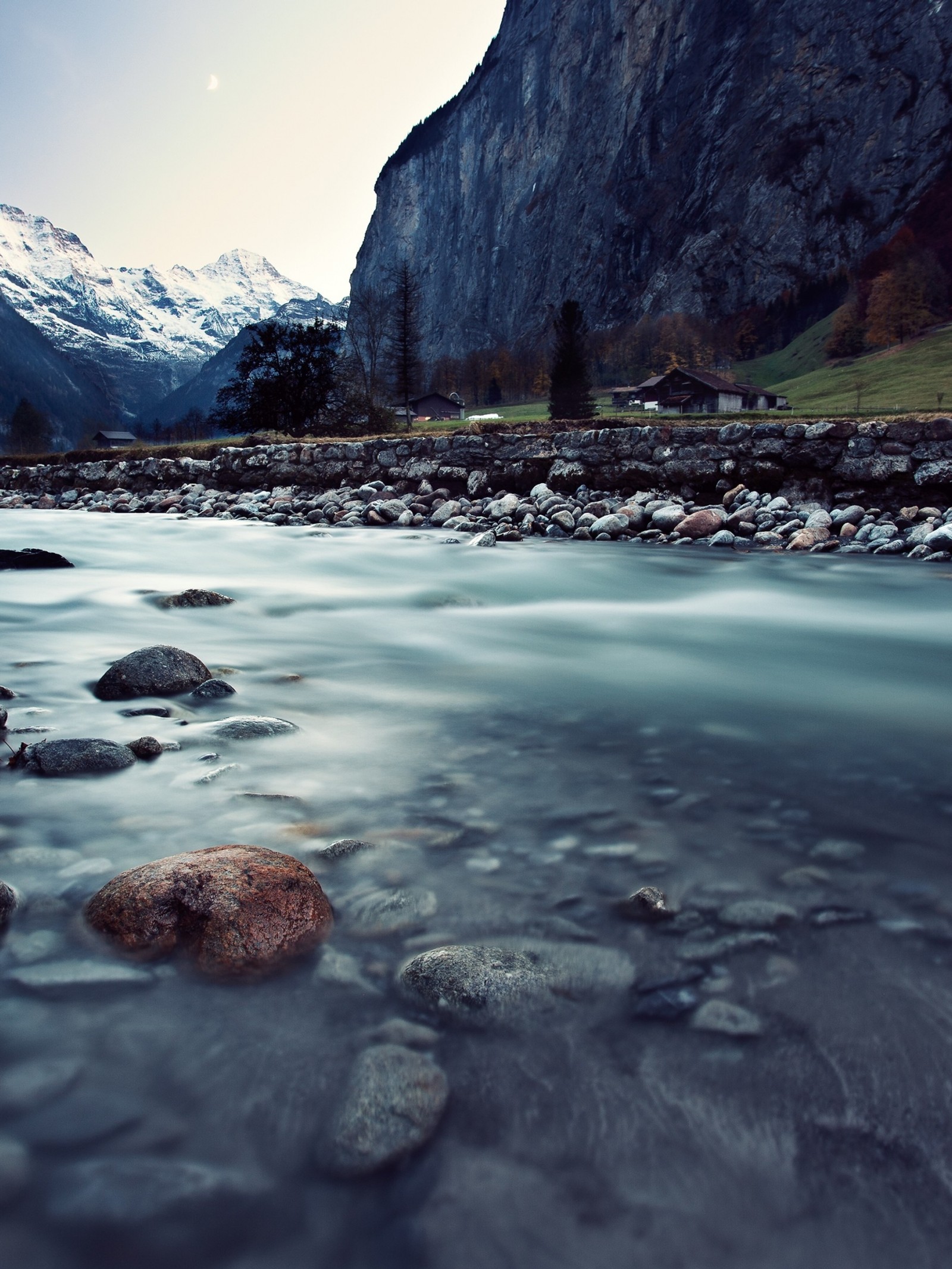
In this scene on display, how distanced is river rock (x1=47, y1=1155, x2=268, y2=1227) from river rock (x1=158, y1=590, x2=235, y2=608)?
18.2ft

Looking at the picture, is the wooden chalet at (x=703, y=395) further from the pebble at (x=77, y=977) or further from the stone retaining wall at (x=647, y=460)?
the pebble at (x=77, y=977)

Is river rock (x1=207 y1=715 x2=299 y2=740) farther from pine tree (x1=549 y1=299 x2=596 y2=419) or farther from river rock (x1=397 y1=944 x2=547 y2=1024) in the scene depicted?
pine tree (x1=549 y1=299 x2=596 y2=419)

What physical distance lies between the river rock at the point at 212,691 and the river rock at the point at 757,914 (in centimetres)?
251

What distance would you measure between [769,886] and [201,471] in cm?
2019

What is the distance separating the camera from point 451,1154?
4.08 ft

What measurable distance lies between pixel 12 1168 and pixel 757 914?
1.60 m

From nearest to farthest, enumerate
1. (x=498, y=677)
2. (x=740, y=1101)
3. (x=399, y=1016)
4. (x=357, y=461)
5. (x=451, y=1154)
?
(x=451, y=1154) < (x=740, y=1101) < (x=399, y=1016) < (x=498, y=677) < (x=357, y=461)

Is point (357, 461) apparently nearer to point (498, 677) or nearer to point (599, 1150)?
point (498, 677)

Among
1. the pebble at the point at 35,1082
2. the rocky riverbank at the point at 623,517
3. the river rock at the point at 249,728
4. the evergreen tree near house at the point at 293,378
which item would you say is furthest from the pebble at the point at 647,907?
the evergreen tree near house at the point at 293,378

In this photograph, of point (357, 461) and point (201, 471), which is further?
point (201, 471)

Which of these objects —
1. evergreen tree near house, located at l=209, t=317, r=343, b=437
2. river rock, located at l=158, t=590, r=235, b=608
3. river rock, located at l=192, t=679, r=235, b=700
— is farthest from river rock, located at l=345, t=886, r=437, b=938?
evergreen tree near house, located at l=209, t=317, r=343, b=437

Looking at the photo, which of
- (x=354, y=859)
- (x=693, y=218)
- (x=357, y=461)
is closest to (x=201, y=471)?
(x=357, y=461)

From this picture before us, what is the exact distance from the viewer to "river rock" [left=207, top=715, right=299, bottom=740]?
9.93 feet

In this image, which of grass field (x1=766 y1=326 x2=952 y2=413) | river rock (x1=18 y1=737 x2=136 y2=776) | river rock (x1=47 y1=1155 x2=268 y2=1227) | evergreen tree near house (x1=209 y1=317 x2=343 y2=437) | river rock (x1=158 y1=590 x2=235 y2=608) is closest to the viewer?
river rock (x1=47 y1=1155 x2=268 y2=1227)
